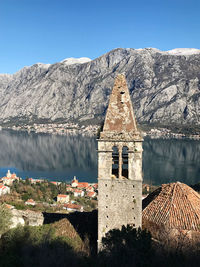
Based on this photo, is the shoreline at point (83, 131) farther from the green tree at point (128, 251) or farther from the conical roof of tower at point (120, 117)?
the green tree at point (128, 251)

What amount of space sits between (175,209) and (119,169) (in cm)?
339

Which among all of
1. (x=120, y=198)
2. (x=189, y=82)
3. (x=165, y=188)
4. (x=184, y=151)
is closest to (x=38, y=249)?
(x=120, y=198)

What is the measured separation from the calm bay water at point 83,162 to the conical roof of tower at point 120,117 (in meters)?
48.5

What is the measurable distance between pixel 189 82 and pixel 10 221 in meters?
176

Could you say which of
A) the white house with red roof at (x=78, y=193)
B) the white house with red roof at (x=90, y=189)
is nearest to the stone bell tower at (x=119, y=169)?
the white house with red roof at (x=78, y=193)

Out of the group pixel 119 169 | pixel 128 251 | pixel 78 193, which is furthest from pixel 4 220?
pixel 78 193

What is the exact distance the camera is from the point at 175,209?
10.5 meters

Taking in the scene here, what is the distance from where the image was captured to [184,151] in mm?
91062

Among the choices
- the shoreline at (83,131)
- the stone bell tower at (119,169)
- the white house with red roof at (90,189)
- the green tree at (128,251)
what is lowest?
the white house with red roof at (90,189)

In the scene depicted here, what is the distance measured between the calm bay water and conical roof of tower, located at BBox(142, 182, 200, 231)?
149 feet

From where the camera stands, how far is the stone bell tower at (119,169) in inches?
374

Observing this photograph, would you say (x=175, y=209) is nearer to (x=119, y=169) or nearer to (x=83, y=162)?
(x=119, y=169)

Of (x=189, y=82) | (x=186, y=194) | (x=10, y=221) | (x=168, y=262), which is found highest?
(x=189, y=82)

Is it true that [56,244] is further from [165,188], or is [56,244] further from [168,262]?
[165,188]
